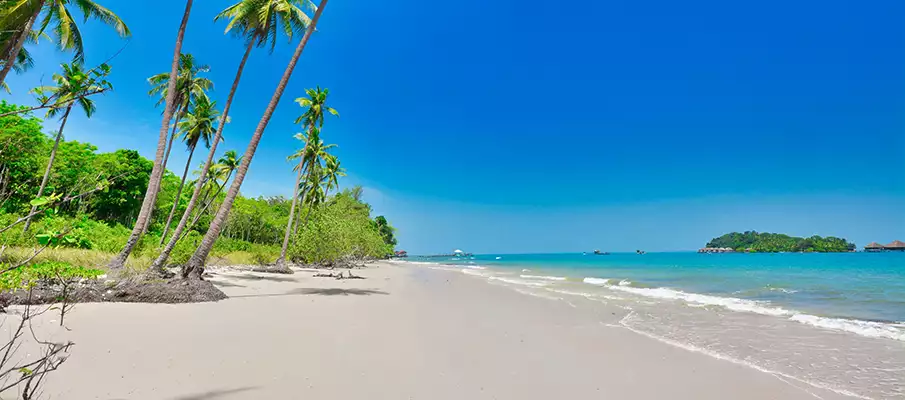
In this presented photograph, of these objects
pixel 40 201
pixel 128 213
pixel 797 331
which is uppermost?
pixel 128 213

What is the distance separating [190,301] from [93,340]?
13.2 ft

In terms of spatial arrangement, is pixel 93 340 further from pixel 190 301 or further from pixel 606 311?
pixel 606 311

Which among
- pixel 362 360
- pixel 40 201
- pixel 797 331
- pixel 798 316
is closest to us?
pixel 40 201

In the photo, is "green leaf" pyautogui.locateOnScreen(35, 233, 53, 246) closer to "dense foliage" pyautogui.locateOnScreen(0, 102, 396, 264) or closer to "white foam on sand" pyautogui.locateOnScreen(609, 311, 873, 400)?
"white foam on sand" pyautogui.locateOnScreen(609, 311, 873, 400)

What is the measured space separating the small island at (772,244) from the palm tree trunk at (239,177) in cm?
15964

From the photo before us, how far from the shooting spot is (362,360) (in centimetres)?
605

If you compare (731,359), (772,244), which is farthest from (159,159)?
(772,244)

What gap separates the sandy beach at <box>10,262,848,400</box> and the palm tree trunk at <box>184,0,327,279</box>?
2.29m

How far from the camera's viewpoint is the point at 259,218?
5003 centimetres

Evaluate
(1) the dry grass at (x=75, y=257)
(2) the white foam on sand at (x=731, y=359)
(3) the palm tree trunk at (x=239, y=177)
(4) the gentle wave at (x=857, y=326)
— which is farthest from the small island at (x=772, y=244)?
(1) the dry grass at (x=75, y=257)

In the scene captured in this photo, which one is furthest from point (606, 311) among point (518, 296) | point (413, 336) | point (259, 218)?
point (259, 218)

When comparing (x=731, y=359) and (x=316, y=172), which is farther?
(x=316, y=172)

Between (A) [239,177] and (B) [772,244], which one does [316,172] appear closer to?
(A) [239,177]

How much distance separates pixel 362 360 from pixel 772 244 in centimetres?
17086
